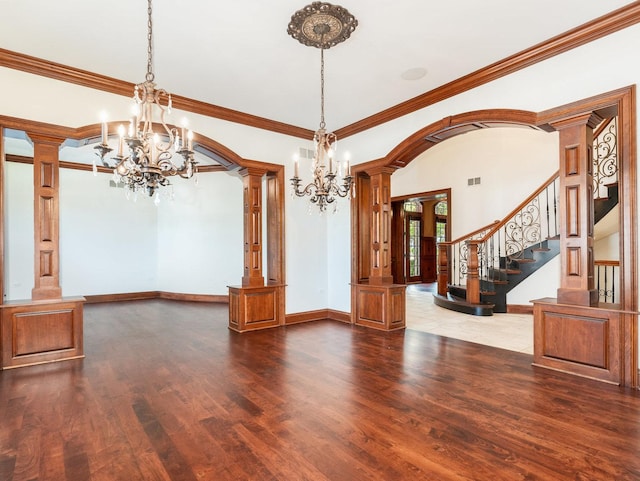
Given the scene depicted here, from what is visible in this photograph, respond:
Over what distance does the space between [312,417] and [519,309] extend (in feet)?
19.3

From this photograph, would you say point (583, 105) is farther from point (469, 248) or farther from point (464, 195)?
point (464, 195)

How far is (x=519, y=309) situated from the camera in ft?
23.1

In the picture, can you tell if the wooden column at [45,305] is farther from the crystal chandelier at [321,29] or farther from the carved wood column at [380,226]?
the carved wood column at [380,226]

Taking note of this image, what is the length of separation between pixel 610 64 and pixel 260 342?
17.0 ft

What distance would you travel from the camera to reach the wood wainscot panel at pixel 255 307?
5688 mm

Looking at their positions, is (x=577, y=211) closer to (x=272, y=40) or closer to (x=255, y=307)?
(x=272, y=40)

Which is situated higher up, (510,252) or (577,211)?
(577,211)

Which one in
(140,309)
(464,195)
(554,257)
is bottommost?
(140,309)

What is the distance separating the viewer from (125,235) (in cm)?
915

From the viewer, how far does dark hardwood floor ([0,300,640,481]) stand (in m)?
2.15

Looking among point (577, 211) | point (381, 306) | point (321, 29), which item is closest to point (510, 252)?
point (381, 306)

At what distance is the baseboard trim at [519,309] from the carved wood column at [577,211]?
→ 3.51 m

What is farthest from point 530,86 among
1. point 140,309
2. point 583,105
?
point 140,309

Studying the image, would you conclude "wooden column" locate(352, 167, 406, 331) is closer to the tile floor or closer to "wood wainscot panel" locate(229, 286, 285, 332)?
the tile floor
